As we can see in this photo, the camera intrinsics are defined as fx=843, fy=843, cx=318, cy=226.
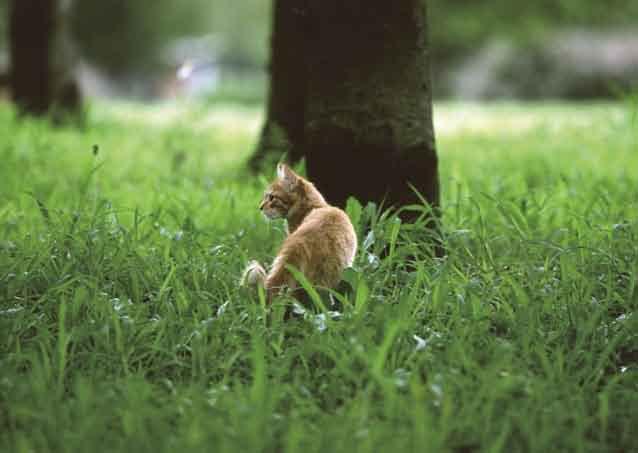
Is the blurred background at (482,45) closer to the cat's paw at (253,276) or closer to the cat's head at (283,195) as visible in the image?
the cat's head at (283,195)

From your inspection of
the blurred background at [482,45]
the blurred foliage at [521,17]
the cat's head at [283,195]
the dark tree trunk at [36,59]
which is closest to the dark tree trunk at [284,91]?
the cat's head at [283,195]

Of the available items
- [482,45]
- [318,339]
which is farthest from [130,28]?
[318,339]

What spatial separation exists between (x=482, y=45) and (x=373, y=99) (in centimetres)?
1932

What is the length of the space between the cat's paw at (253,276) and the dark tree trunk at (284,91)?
2030 millimetres

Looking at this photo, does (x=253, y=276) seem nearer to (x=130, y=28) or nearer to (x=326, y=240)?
(x=326, y=240)

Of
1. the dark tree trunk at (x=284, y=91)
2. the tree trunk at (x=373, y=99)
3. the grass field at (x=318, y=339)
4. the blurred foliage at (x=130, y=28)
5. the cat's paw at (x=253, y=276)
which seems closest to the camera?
the grass field at (x=318, y=339)

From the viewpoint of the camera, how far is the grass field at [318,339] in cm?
222

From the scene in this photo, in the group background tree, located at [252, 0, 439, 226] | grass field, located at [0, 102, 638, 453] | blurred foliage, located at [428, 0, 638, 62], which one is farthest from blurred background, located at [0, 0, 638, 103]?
grass field, located at [0, 102, 638, 453]

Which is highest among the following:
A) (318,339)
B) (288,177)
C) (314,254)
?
(288,177)

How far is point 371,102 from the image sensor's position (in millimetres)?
3623

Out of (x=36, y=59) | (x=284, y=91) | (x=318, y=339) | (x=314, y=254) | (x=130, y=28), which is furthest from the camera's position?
(x=130, y=28)

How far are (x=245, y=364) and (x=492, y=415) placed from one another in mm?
828

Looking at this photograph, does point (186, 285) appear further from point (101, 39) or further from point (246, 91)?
point (246, 91)

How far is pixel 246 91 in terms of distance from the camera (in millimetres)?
30797
